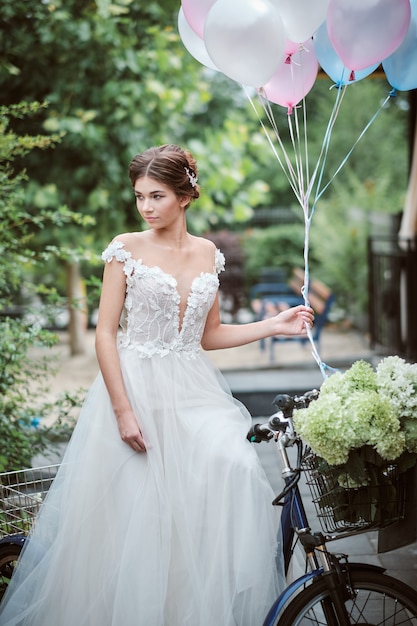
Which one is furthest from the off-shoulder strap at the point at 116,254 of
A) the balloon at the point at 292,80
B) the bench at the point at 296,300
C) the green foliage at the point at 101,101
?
the bench at the point at 296,300

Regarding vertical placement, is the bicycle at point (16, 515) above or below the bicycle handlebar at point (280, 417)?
below

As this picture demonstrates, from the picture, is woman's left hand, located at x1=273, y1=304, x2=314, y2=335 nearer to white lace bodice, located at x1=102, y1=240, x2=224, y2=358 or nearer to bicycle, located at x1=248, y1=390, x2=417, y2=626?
white lace bodice, located at x1=102, y1=240, x2=224, y2=358

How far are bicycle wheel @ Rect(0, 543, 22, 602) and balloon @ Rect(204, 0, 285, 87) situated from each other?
2.13 meters

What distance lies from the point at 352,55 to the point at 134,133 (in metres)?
6.08

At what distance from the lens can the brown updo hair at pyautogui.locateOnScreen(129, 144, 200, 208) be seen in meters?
3.10

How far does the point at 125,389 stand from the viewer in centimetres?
312

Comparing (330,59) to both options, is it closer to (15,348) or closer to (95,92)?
(15,348)

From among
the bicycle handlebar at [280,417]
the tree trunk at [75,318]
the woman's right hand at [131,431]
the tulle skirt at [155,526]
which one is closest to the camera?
the bicycle handlebar at [280,417]

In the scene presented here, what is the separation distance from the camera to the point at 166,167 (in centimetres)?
310

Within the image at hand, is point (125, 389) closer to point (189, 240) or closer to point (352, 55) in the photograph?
point (189, 240)

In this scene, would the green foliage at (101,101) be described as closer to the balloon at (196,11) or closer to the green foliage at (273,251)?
the balloon at (196,11)

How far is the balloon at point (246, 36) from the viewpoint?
3.38 metres

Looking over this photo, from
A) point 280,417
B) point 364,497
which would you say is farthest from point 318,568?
point 280,417

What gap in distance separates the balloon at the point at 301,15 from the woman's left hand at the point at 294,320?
3.95 feet
